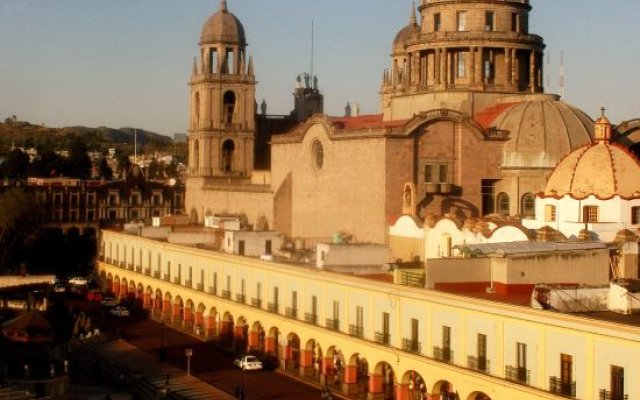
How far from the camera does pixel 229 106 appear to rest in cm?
9725

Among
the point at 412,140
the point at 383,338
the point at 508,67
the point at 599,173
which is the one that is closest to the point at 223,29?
the point at 508,67

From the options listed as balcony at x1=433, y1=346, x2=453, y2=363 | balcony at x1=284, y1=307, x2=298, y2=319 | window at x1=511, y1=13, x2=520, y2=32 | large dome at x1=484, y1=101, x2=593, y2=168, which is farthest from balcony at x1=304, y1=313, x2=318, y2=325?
window at x1=511, y1=13, x2=520, y2=32

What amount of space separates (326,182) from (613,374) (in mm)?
39797

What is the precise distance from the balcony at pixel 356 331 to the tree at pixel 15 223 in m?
60.8

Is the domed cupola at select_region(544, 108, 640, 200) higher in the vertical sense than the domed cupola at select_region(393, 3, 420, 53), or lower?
lower

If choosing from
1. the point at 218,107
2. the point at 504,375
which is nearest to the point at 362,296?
the point at 504,375

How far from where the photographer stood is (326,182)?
7206 centimetres

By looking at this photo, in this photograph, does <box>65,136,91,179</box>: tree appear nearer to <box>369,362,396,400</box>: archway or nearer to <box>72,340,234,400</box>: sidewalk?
<box>72,340,234,400</box>: sidewalk

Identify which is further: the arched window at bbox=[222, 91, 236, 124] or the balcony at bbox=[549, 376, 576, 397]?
the arched window at bbox=[222, 91, 236, 124]

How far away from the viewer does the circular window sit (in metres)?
73.4

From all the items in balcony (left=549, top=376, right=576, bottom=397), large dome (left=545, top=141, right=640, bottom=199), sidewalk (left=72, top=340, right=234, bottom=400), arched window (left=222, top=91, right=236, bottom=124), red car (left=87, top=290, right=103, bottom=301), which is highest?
arched window (left=222, top=91, right=236, bottom=124)

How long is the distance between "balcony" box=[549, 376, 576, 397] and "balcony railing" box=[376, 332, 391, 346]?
9914 mm

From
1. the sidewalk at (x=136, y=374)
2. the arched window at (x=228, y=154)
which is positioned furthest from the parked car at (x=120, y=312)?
the arched window at (x=228, y=154)

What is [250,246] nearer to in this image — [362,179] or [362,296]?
[362,179]
